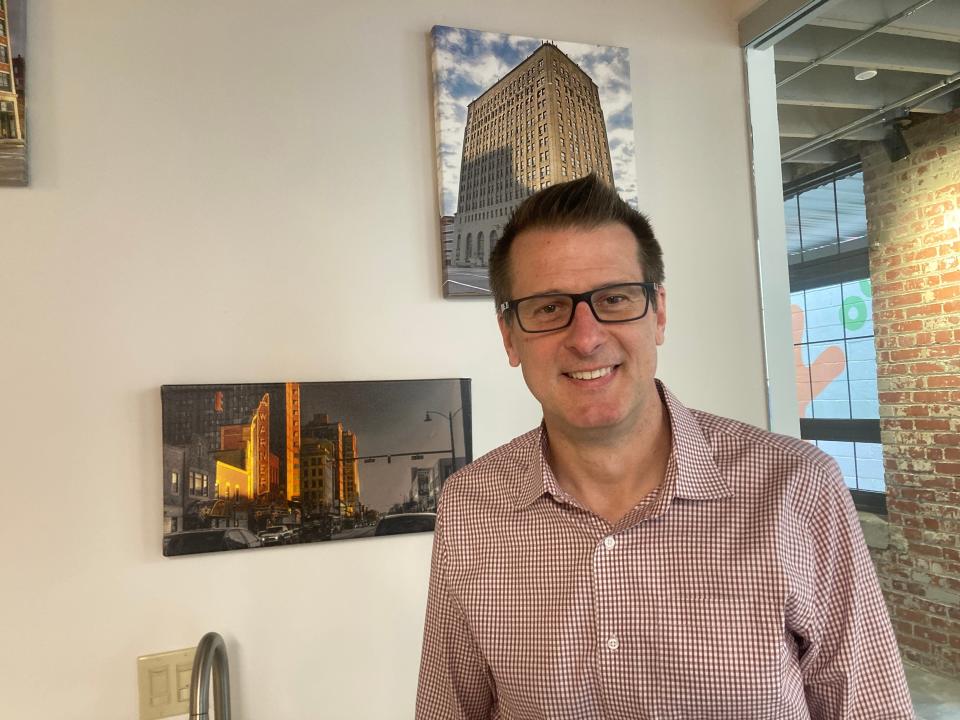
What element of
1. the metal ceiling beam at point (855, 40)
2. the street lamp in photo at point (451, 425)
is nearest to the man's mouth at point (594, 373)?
the street lamp in photo at point (451, 425)

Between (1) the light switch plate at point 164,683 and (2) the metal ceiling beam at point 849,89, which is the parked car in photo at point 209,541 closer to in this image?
(1) the light switch plate at point 164,683

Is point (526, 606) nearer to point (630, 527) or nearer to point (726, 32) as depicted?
point (630, 527)

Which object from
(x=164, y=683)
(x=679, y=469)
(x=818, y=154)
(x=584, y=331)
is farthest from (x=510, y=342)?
(x=818, y=154)

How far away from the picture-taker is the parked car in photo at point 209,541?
1.35 m

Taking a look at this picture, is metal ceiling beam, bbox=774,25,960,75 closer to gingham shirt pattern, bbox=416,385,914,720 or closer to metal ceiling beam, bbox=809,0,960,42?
metal ceiling beam, bbox=809,0,960,42

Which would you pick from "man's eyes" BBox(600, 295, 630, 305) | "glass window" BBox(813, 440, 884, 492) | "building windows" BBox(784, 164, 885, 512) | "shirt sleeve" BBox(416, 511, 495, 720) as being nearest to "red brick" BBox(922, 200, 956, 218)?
"building windows" BBox(784, 164, 885, 512)

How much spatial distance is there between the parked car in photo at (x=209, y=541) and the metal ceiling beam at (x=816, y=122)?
1.57m

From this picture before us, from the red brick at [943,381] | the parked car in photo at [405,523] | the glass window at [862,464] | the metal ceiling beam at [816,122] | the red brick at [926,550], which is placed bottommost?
the red brick at [926,550]

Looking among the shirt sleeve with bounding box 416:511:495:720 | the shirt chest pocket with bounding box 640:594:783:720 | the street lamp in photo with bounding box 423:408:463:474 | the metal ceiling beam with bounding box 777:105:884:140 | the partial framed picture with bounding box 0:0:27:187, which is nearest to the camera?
the shirt chest pocket with bounding box 640:594:783:720

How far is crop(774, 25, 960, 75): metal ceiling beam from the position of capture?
1435mm

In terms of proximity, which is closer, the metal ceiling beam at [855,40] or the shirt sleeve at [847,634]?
the shirt sleeve at [847,634]

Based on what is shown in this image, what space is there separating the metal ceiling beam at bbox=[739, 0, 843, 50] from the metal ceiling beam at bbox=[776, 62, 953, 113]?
0.08m

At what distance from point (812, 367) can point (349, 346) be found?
1136 millimetres

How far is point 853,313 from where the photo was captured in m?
1.69
